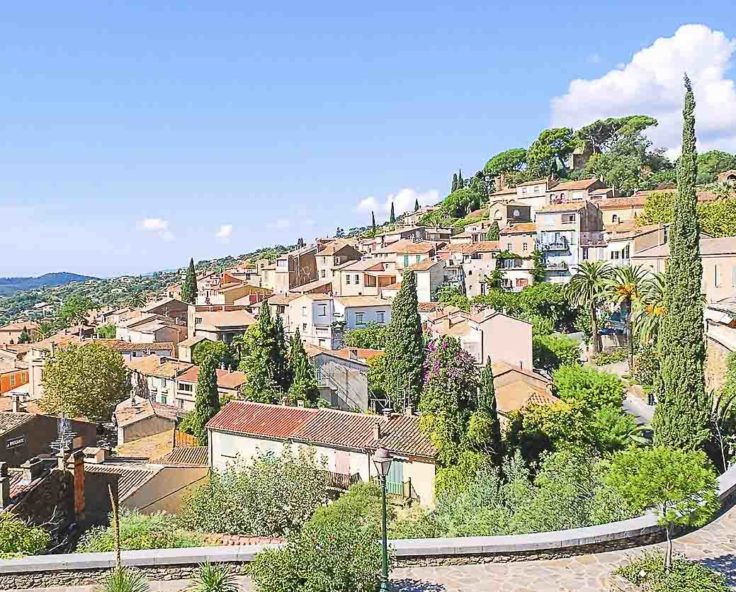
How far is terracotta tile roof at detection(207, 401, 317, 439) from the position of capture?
24344mm

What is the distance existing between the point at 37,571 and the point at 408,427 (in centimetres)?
1405

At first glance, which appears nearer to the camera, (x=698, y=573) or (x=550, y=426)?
(x=698, y=573)

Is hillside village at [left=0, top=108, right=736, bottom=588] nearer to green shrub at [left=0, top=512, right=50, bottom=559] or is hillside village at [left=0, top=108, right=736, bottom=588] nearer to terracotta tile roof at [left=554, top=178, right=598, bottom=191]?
terracotta tile roof at [left=554, top=178, right=598, bottom=191]

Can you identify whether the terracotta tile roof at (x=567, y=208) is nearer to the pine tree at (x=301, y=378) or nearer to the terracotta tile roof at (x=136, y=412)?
the pine tree at (x=301, y=378)

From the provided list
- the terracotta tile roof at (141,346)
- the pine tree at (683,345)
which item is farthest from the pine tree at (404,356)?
the terracotta tile roof at (141,346)

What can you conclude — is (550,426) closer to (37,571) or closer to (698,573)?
(698,573)

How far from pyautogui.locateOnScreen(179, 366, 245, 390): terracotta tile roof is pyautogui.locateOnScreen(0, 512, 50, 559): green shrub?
1141 inches

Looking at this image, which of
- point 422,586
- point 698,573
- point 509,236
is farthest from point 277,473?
point 509,236

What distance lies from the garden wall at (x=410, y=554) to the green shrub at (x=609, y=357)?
32.2 meters

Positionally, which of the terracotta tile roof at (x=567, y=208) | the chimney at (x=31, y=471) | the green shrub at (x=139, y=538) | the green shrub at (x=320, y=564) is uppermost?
the terracotta tile roof at (x=567, y=208)

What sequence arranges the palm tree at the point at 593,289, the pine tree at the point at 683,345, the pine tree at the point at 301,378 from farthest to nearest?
the palm tree at the point at 593,289 → the pine tree at the point at 301,378 → the pine tree at the point at 683,345

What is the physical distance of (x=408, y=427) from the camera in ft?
73.0

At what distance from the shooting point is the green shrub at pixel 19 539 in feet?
35.4

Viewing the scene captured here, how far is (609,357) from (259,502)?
98.6ft
